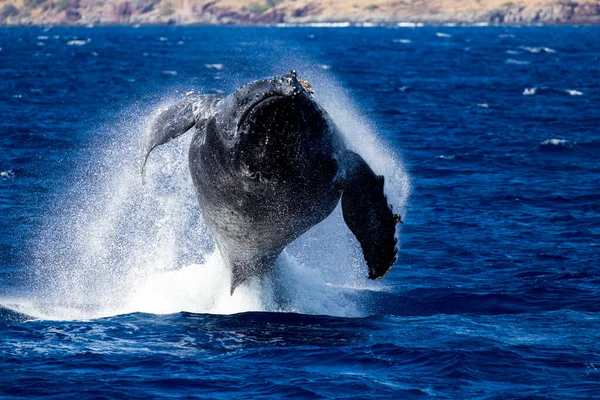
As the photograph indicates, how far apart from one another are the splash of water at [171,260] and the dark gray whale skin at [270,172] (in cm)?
90

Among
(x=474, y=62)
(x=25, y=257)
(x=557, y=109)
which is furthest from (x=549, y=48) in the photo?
(x=25, y=257)

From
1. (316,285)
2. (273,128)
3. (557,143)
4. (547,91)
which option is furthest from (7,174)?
(547,91)

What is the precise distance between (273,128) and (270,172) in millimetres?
767

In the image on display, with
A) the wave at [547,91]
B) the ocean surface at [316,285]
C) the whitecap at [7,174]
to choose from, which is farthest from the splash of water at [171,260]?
the wave at [547,91]

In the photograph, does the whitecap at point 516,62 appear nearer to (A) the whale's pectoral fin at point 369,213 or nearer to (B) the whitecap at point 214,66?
(B) the whitecap at point 214,66

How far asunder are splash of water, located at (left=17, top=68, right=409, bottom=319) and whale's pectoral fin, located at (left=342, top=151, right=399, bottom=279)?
681 mm

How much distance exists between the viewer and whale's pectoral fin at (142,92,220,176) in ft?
49.1

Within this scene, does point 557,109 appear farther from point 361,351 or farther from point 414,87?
point 361,351

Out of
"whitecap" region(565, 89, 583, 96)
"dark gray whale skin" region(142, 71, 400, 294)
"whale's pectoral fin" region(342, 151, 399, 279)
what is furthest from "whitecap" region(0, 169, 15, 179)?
"whitecap" region(565, 89, 583, 96)

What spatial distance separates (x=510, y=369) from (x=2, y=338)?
7.65 meters

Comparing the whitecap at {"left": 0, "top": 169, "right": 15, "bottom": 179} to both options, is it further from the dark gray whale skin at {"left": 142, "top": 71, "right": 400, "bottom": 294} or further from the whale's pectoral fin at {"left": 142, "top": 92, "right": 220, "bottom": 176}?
the dark gray whale skin at {"left": 142, "top": 71, "right": 400, "bottom": 294}

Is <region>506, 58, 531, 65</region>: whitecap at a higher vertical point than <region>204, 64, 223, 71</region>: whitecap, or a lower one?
higher

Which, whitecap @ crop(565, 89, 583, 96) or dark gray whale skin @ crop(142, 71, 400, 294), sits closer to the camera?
dark gray whale skin @ crop(142, 71, 400, 294)

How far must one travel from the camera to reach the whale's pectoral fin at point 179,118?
14961 millimetres
